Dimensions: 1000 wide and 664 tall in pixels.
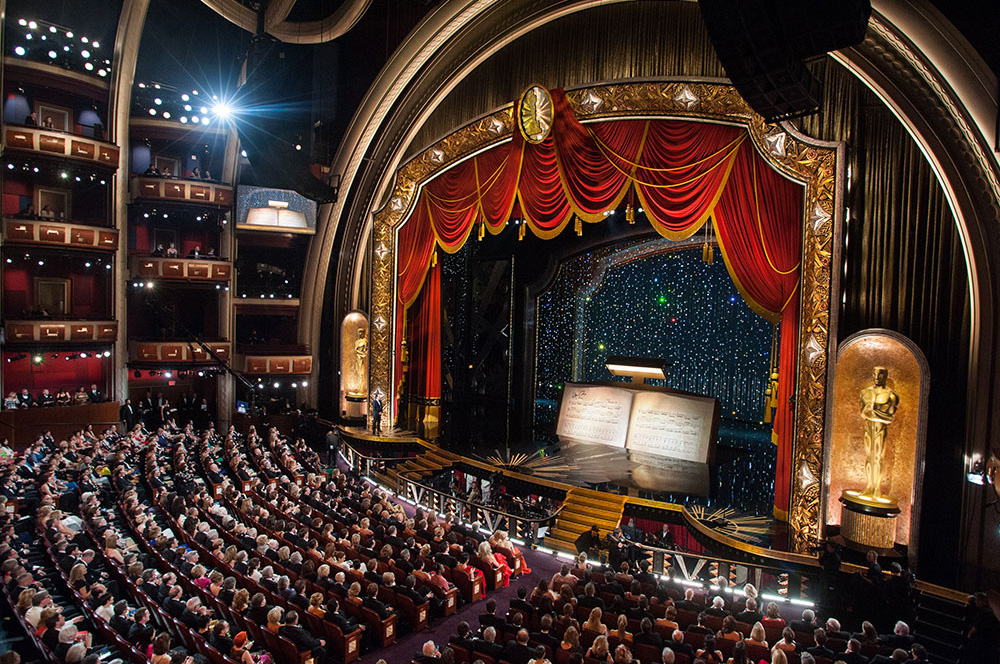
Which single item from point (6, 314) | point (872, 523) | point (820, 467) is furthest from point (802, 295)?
point (6, 314)

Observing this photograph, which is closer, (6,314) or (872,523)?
(872,523)

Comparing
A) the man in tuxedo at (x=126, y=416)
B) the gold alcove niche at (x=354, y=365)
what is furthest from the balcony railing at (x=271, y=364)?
the man in tuxedo at (x=126, y=416)

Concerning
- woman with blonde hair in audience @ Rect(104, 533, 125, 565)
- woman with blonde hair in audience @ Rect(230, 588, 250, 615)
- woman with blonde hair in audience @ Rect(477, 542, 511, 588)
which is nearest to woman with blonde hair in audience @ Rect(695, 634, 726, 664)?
woman with blonde hair in audience @ Rect(477, 542, 511, 588)

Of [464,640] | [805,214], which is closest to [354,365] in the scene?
[805,214]

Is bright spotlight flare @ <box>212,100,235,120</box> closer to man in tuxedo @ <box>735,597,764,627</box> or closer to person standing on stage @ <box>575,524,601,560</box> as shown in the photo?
person standing on stage @ <box>575,524,601,560</box>

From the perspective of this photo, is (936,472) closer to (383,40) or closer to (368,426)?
(368,426)

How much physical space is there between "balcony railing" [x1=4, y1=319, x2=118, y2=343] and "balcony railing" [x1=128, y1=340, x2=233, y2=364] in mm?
895

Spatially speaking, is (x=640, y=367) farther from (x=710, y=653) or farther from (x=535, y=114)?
(x=710, y=653)

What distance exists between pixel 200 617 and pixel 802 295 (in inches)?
391

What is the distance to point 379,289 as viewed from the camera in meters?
18.6

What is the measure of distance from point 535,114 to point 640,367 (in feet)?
20.6

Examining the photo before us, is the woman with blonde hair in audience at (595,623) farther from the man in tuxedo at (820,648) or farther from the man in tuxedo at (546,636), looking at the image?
the man in tuxedo at (820,648)

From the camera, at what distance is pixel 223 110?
847 inches

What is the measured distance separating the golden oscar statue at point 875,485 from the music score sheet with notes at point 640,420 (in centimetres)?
441
